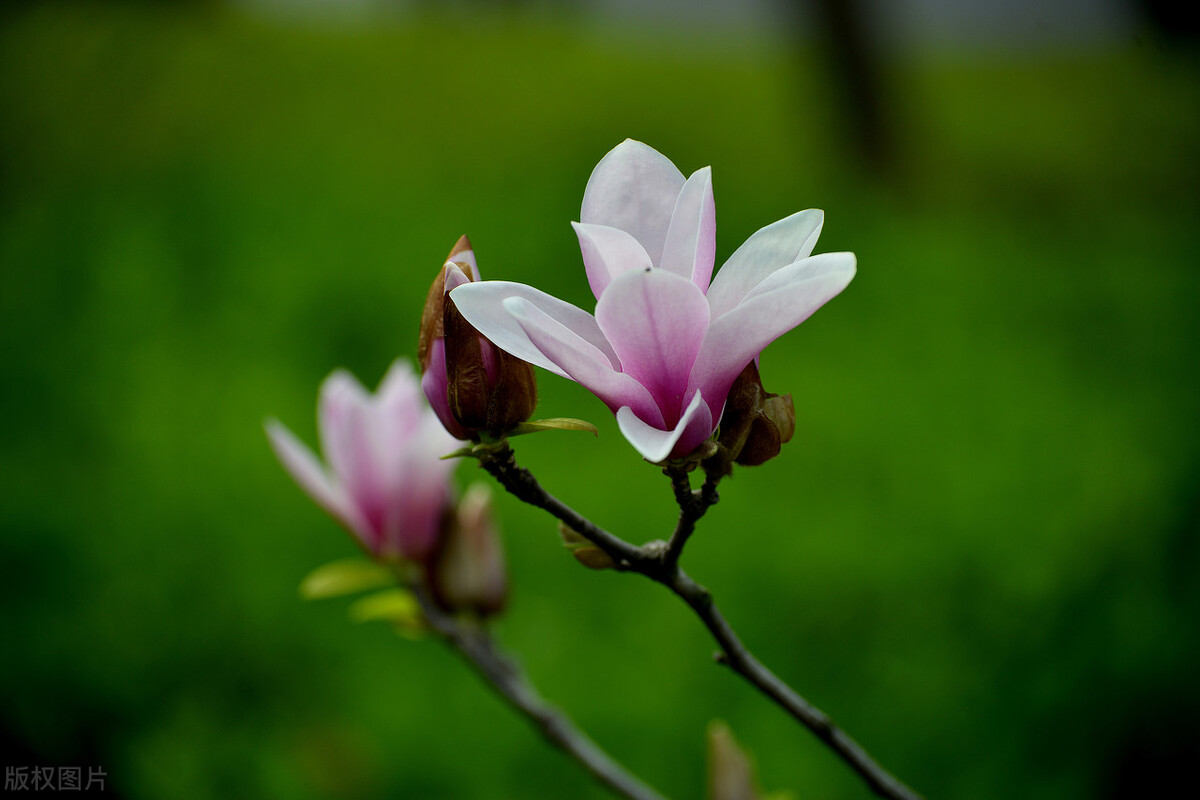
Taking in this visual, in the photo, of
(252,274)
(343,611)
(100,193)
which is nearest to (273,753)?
(343,611)

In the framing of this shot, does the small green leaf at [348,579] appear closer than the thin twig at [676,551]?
No

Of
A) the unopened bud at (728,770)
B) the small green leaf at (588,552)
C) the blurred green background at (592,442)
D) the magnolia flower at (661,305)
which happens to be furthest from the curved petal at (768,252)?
the blurred green background at (592,442)

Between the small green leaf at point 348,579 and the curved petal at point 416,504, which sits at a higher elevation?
the curved petal at point 416,504

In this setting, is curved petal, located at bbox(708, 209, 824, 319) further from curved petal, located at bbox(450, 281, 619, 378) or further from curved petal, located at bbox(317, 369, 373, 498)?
curved petal, located at bbox(317, 369, 373, 498)

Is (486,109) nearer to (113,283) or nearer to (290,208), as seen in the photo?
(290,208)

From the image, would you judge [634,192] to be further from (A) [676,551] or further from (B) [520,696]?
(B) [520,696]

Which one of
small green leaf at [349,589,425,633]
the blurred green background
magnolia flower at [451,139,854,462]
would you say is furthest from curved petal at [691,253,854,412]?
the blurred green background

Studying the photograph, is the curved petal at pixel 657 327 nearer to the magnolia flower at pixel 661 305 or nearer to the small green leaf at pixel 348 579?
the magnolia flower at pixel 661 305
